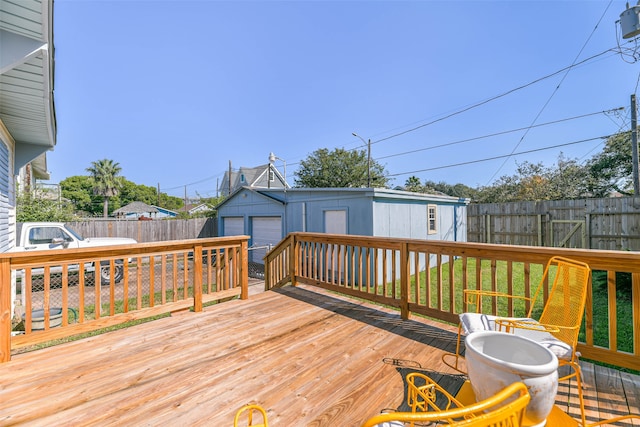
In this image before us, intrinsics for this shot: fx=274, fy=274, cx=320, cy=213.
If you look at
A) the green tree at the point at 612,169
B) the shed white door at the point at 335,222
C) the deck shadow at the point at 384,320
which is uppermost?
the green tree at the point at 612,169

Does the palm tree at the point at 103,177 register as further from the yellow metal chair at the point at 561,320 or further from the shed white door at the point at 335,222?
the yellow metal chair at the point at 561,320

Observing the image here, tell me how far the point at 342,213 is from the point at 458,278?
11.4ft

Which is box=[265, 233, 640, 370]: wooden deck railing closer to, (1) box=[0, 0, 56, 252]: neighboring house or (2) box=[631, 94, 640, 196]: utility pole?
(1) box=[0, 0, 56, 252]: neighboring house

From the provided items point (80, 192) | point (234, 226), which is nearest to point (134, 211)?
point (80, 192)

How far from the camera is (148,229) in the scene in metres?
12.7

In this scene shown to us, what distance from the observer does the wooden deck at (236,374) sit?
1694 mm

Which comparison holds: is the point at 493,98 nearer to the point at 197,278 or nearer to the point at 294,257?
the point at 294,257

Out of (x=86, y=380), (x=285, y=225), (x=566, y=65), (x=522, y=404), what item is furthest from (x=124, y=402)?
(x=566, y=65)

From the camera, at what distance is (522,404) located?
2.21ft

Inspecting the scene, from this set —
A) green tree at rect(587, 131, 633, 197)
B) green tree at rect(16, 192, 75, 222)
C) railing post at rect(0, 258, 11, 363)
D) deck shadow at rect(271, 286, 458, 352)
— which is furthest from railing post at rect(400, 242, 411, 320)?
green tree at rect(587, 131, 633, 197)

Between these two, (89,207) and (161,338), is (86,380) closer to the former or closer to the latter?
(161,338)

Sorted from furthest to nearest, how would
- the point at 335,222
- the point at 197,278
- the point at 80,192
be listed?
the point at 80,192, the point at 335,222, the point at 197,278

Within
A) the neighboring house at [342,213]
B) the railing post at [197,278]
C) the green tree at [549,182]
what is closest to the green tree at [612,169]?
the green tree at [549,182]

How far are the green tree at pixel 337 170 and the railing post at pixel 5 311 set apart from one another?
1950cm
